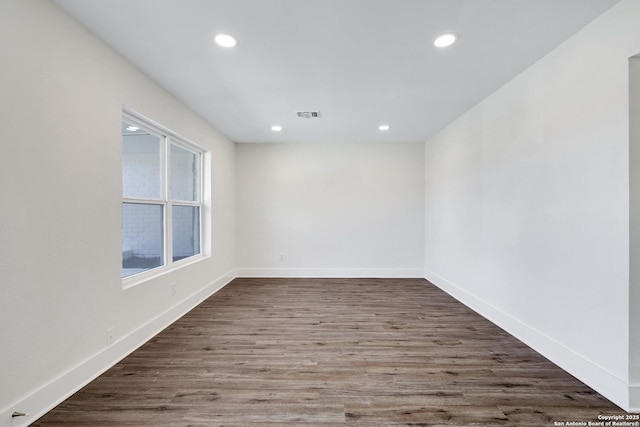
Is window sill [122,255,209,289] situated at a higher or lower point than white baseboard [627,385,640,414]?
higher

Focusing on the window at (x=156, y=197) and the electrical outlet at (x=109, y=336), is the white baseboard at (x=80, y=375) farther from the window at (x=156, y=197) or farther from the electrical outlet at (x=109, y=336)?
the window at (x=156, y=197)

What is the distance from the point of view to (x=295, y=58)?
2.23 m

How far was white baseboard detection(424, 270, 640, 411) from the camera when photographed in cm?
167

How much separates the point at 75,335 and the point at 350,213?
398 cm

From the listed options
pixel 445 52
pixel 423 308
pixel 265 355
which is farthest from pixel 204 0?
pixel 423 308

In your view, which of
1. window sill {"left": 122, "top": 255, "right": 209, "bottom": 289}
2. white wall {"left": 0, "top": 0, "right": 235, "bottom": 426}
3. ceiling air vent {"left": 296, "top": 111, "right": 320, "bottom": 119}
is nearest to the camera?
white wall {"left": 0, "top": 0, "right": 235, "bottom": 426}

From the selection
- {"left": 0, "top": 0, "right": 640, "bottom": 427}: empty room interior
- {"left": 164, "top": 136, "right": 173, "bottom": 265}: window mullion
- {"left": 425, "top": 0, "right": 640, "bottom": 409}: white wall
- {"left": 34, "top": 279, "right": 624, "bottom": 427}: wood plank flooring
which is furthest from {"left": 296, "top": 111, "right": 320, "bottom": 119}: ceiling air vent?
{"left": 34, "top": 279, "right": 624, "bottom": 427}: wood plank flooring

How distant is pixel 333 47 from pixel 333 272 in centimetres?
377

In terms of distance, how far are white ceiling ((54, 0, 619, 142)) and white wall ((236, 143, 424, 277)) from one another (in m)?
1.68

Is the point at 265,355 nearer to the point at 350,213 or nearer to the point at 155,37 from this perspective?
the point at 155,37

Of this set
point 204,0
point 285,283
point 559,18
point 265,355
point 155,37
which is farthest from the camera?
point 285,283

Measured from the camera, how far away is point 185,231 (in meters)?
3.62

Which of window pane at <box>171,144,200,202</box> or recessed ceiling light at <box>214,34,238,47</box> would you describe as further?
window pane at <box>171,144,200,202</box>

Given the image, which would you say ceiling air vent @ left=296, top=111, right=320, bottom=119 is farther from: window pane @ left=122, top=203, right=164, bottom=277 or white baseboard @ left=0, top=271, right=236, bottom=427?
white baseboard @ left=0, top=271, right=236, bottom=427
